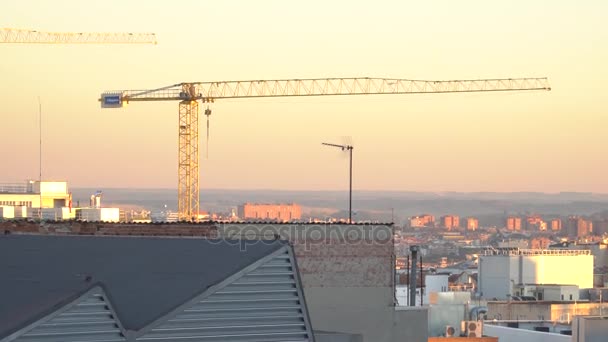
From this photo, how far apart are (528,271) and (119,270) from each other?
99.8 meters

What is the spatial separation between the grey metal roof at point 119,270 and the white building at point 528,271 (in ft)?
277

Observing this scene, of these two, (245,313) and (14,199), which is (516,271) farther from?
(245,313)

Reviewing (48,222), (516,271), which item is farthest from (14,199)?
(48,222)

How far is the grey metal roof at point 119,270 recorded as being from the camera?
3083cm

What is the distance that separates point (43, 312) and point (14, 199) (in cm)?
9524

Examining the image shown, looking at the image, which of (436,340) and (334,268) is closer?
(334,268)

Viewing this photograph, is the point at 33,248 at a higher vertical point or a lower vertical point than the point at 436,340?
higher

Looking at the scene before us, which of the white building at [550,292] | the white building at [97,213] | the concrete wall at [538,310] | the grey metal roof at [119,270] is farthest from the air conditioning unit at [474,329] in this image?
the grey metal roof at [119,270]

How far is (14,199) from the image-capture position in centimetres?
12350

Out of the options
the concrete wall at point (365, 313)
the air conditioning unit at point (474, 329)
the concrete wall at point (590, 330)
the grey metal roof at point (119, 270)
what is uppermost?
the grey metal roof at point (119, 270)

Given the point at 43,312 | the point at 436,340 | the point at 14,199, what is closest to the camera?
the point at 43,312

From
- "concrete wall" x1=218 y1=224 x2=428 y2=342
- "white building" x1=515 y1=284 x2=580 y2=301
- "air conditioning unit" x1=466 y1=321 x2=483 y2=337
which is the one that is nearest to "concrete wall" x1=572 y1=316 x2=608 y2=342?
"air conditioning unit" x1=466 y1=321 x2=483 y2=337

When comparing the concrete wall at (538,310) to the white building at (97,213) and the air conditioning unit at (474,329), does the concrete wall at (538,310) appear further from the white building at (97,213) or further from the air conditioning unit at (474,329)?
the white building at (97,213)

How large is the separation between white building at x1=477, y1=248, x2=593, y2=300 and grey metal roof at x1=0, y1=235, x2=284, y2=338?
8444cm
